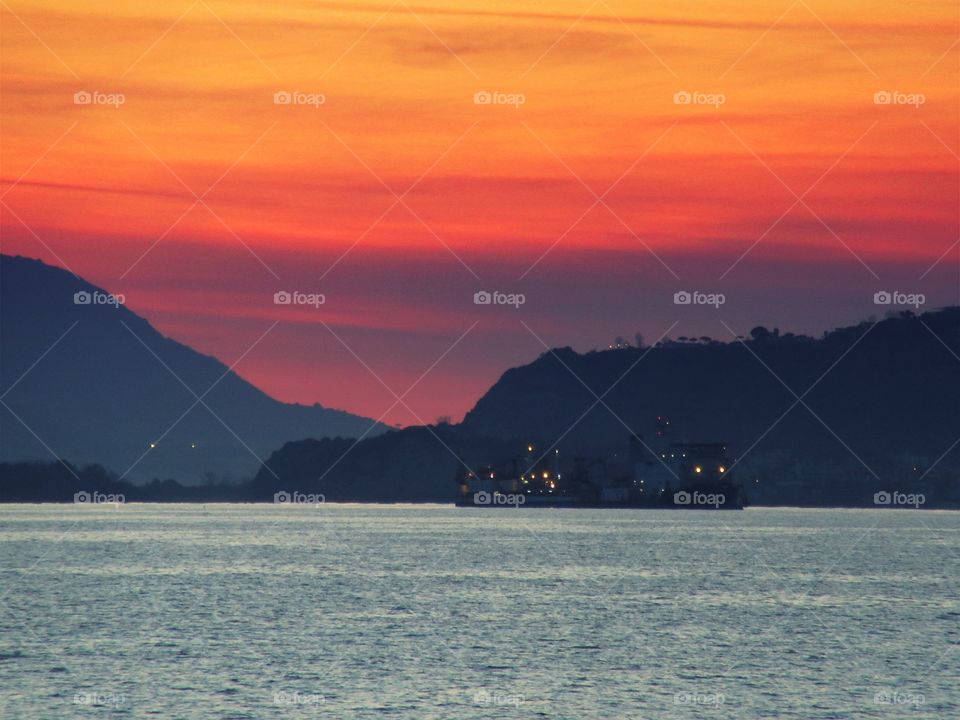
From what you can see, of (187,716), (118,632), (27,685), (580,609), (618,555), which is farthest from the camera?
(618,555)

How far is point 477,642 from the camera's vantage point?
7694 cm

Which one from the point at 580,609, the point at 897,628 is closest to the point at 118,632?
the point at 580,609

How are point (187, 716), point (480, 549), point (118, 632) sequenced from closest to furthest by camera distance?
point (187, 716), point (118, 632), point (480, 549)

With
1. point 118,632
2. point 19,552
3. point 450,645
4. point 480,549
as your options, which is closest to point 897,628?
point 450,645

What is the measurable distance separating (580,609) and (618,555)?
73421 millimetres

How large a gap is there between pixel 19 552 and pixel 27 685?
403 ft

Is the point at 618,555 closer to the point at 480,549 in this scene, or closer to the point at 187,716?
the point at 480,549

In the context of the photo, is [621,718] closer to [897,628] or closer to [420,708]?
[420,708]

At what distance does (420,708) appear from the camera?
5675 cm

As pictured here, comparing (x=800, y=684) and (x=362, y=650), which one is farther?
(x=362, y=650)

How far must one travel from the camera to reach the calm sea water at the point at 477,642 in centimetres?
5838

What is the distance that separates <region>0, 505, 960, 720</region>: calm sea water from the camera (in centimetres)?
5838

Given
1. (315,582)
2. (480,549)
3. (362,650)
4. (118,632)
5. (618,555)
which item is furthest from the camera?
(480,549)

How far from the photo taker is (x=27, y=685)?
201ft
